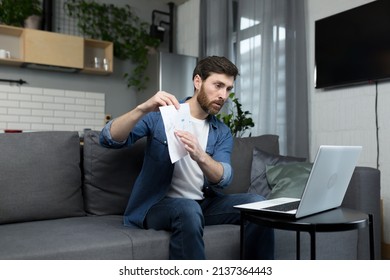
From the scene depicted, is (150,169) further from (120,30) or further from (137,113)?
(120,30)

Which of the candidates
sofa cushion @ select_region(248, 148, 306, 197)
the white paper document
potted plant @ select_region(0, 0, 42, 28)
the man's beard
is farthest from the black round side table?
potted plant @ select_region(0, 0, 42, 28)

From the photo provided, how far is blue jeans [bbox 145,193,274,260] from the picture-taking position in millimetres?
1558

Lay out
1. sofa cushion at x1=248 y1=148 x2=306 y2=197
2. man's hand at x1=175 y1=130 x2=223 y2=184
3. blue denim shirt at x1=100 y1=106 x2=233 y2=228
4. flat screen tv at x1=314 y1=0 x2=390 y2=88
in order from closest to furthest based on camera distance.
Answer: man's hand at x1=175 y1=130 x2=223 y2=184 < blue denim shirt at x1=100 y1=106 x2=233 y2=228 < sofa cushion at x1=248 y1=148 x2=306 y2=197 < flat screen tv at x1=314 y1=0 x2=390 y2=88

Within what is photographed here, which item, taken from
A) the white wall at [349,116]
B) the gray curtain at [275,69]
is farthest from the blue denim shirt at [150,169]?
the gray curtain at [275,69]

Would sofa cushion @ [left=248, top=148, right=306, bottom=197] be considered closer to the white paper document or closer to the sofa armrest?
the sofa armrest

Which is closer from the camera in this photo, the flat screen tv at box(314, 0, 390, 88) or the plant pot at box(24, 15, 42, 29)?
the flat screen tv at box(314, 0, 390, 88)

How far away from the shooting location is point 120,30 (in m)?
5.05

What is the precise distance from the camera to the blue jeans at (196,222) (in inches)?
61.3

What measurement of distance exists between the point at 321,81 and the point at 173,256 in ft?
7.46

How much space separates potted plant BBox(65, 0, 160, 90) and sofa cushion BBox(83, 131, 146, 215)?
9.92ft

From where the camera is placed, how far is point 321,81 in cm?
337

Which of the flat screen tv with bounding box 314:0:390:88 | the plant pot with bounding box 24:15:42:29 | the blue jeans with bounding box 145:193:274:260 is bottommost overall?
the blue jeans with bounding box 145:193:274:260

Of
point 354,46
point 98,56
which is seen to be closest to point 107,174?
point 354,46
